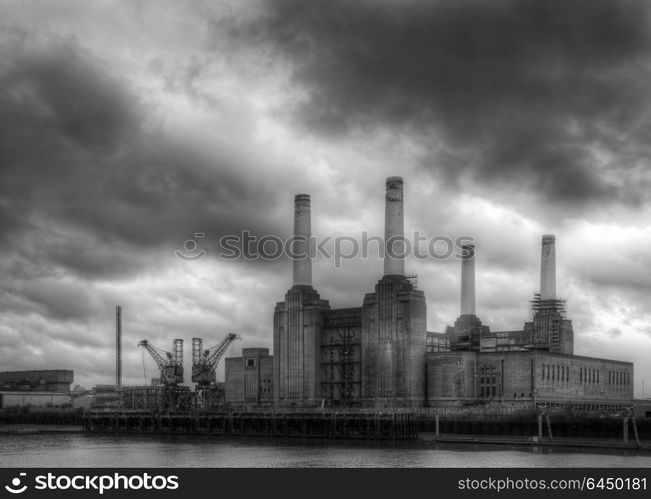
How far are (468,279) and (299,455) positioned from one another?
6872 cm

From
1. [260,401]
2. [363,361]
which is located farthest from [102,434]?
[363,361]

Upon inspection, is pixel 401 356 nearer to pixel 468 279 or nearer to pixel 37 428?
pixel 468 279

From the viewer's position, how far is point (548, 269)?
460 ft

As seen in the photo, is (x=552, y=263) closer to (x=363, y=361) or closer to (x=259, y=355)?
(x=363, y=361)

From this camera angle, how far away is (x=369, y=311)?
127m

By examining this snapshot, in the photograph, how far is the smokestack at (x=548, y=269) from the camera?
139 m

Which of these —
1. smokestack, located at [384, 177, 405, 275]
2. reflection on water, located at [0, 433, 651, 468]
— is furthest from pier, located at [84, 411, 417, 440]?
smokestack, located at [384, 177, 405, 275]

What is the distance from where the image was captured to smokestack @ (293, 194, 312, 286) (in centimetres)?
13200

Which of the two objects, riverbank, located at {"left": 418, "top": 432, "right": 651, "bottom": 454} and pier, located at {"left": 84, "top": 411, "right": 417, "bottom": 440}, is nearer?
riverbank, located at {"left": 418, "top": 432, "right": 651, "bottom": 454}

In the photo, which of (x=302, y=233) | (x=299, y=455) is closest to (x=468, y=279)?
(x=302, y=233)

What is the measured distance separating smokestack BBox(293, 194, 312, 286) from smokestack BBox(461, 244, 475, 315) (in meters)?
25.1

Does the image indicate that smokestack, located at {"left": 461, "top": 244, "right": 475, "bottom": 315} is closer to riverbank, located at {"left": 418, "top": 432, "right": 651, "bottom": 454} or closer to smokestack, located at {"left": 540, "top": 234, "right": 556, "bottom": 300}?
smokestack, located at {"left": 540, "top": 234, "right": 556, "bottom": 300}
